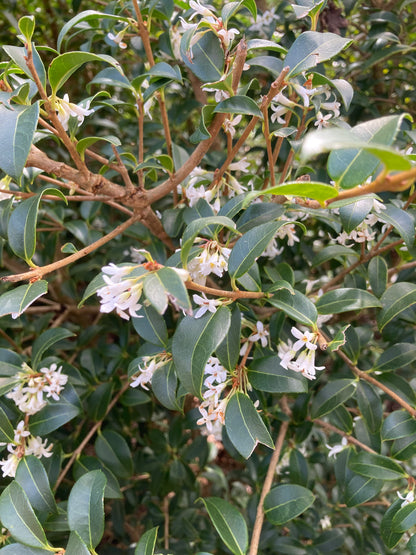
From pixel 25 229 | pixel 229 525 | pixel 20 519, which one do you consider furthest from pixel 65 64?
pixel 229 525

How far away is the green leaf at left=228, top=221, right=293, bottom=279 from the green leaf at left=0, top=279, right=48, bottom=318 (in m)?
0.31

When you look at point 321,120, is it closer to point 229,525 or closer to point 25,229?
point 25,229

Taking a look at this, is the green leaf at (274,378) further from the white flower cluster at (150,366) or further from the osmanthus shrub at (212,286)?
the white flower cluster at (150,366)

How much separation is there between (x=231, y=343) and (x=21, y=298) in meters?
0.37

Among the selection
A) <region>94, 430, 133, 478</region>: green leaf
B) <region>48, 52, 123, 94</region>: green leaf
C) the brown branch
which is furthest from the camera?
<region>94, 430, 133, 478</region>: green leaf

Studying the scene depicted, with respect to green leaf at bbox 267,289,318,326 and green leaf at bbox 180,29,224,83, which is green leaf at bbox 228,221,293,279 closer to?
green leaf at bbox 267,289,318,326

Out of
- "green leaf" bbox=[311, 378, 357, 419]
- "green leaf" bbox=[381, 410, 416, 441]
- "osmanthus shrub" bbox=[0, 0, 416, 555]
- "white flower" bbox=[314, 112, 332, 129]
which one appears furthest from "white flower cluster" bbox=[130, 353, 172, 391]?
"white flower" bbox=[314, 112, 332, 129]

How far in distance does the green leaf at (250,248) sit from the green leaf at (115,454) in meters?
0.71

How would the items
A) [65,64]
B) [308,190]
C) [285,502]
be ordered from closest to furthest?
1. [308,190]
2. [65,64]
3. [285,502]

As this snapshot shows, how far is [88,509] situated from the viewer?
857 millimetres

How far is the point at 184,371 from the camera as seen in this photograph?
74 cm

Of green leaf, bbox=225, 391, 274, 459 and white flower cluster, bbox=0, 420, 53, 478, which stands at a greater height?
green leaf, bbox=225, 391, 274, 459

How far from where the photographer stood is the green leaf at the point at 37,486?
0.92 m

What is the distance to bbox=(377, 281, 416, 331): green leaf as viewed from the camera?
38.4 inches
